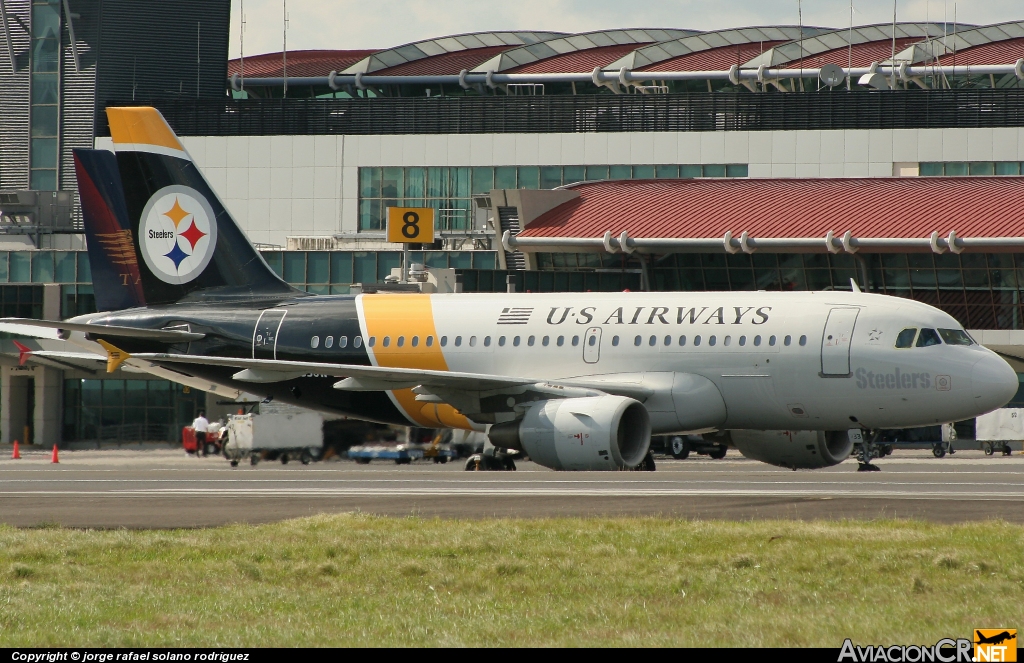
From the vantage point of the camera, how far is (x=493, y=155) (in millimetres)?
68188

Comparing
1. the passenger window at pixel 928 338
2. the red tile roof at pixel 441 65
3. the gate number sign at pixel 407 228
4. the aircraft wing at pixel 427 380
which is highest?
the red tile roof at pixel 441 65

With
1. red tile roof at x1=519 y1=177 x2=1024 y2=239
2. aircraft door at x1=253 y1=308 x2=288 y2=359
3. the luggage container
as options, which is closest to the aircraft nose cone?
the luggage container

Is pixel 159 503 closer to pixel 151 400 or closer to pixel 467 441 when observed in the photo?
pixel 467 441

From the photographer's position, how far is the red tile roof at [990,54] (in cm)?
7806

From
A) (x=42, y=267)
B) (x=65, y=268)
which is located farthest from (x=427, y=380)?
(x=42, y=267)

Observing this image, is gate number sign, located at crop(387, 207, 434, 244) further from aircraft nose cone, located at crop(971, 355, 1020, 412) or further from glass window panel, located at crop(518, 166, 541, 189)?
aircraft nose cone, located at crop(971, 355, 1020, 412)

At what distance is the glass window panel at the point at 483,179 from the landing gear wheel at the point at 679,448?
27202 millimetres

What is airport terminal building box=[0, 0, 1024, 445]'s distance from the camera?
51.4 m

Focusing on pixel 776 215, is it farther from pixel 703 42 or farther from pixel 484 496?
pixel 703 42

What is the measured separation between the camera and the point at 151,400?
57.4 meters

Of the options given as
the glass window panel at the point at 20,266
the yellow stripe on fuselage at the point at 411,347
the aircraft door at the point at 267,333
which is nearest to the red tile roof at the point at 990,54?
the glass window panel at the point at 20,266

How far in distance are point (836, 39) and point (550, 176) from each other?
85.0 feet

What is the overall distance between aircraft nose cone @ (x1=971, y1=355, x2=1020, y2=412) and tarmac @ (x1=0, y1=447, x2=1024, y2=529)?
4.64ft

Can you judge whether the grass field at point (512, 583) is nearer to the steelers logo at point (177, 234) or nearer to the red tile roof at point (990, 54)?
the steelers logo at point (177, 234)
